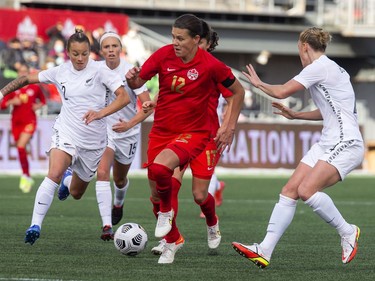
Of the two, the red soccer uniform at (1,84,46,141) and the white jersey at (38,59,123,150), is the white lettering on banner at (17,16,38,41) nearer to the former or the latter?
the red soccer uniform at (1,84,46,141)

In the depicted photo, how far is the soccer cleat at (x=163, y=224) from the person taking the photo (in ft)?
30.8

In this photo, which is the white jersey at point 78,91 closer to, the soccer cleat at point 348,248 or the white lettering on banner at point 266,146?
the soccer cleat at point 348,248

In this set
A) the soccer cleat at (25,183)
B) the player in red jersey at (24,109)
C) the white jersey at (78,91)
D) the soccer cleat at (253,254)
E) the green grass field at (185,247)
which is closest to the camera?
→ the green grass field at (185,247)

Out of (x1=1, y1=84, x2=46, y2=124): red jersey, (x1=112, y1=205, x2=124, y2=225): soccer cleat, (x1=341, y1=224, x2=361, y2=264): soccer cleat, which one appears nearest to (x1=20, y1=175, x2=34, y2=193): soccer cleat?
(x1=1, y1=84, x2=46, y2=124): red jersey

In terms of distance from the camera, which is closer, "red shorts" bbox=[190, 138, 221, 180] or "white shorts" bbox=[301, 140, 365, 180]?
A: "white shorts" bbox=[301, 140, 365, 180]

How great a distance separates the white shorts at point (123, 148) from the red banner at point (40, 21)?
18851mm

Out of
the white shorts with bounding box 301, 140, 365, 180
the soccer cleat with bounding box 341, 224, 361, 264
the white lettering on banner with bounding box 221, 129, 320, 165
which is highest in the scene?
the white shorts with bounding box 301, 140, 365, 180

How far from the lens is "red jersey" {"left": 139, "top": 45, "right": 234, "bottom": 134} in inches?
378

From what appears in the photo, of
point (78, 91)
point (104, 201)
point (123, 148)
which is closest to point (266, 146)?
point (123, 148)

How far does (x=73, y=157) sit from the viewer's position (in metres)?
11.1

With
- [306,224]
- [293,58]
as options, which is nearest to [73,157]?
[306,224]

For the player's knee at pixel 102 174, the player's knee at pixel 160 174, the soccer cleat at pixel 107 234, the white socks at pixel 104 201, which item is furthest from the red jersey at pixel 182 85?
the player's knee at pixel 102 174

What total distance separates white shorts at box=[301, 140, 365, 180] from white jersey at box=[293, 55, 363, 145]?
54 millimetres

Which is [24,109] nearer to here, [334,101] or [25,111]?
[25,111]
